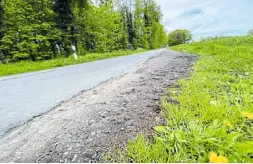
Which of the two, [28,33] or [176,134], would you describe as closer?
[176,134]

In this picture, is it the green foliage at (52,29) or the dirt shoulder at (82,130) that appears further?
the green foliage at (52,29)

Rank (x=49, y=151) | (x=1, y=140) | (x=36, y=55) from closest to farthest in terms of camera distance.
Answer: (x=49, y=151)
(x=1, y=140)
(x=36, y=55)

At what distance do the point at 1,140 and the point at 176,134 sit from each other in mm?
1620

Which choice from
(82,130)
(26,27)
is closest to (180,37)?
(26,27)

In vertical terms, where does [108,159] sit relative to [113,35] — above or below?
below

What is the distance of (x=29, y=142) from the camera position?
1617 millimetres

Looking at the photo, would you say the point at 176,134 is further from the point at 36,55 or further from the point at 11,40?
the point at 36,55

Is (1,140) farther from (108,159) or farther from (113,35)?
(113,35)

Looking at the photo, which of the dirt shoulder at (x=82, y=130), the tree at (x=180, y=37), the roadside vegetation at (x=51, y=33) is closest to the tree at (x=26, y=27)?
the roadside vegetation at (x=51, y=33)

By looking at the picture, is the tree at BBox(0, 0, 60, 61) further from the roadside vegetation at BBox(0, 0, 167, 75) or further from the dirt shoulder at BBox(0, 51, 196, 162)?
the dirt shoulder at BBox(0, 51, 196, 162)

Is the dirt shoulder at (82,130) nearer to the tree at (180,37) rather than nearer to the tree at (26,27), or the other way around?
the tree at (26,27)

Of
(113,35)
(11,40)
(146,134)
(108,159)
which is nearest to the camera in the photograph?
(108,159)

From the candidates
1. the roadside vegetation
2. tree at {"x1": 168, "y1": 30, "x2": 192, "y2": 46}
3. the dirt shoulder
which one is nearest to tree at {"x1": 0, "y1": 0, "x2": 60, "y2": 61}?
the roadside vegetation

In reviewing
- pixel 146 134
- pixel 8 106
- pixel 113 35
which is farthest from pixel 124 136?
pixel 113 35
